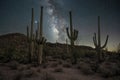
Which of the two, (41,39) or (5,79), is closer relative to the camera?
(5,79)

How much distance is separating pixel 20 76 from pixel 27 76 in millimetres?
569

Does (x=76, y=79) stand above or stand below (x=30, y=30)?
below

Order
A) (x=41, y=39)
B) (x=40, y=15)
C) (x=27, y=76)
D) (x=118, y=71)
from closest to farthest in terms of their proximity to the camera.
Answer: (x=27, y=76) → (x=118, y=71) → (x=41, y=39) → (x=40, y=15)

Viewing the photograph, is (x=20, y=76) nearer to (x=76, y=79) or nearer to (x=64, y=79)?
(x=64, y=79)

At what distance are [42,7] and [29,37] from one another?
13.0 feet

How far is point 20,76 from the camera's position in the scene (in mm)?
9727

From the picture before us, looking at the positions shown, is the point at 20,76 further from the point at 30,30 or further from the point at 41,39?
the point at 30,30

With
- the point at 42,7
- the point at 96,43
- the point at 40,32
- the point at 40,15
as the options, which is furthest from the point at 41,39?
the point at 96,43

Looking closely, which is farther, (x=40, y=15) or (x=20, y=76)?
(x=40, y=15)

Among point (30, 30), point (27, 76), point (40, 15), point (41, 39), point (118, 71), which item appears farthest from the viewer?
point (30, 30)

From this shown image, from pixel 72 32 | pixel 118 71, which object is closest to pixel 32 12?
pixel 72 32

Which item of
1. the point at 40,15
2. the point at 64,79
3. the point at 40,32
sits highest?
the point at 40,15

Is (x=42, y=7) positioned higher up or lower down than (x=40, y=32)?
higher up

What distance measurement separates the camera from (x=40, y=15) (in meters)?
15.8
